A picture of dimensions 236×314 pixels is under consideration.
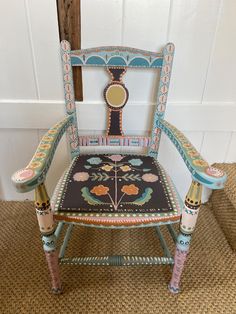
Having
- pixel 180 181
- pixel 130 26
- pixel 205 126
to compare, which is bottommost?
pixel 180 181

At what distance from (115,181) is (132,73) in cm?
44

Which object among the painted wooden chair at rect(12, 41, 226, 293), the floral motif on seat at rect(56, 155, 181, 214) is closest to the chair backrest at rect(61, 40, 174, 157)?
the painted wooden chair at rect(12, 41, 226, 293)

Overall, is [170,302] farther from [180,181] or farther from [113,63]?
[113,63]

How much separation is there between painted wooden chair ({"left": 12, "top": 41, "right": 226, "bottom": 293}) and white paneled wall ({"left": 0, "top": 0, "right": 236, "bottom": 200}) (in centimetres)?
11

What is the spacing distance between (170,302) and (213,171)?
54 centimetres

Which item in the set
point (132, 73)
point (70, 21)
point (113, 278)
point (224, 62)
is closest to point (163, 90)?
point (132, 73)

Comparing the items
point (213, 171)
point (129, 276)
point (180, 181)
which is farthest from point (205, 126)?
point (129, 276)

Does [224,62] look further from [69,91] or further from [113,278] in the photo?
[113,278]

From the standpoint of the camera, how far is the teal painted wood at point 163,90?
854 millimetres

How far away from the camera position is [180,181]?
1273 mm

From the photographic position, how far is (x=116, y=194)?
2.57 ft

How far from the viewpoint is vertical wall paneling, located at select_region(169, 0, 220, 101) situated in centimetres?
89

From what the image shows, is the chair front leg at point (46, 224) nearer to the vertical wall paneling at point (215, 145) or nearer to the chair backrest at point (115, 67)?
the chair backrest at point (115, 67)

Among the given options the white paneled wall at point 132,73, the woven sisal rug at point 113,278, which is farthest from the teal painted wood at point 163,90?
the woven sisal rug at point 113,278
